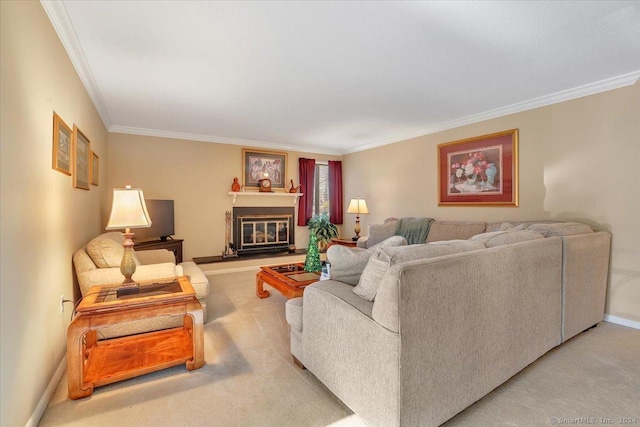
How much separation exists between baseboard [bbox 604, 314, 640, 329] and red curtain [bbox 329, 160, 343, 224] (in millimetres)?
4579

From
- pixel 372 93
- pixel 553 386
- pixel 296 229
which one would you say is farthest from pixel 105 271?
pixel 296 229

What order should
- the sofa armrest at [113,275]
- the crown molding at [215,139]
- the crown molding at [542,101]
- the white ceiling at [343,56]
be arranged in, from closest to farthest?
the white ceiling at [343,56]
the sofa armrest at [113,275]
the crown molding at [542,101]
the crown molding at [215,139]

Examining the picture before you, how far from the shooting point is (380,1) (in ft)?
6.19

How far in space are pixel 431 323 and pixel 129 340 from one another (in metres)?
2.32

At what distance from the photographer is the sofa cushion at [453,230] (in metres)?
4.00

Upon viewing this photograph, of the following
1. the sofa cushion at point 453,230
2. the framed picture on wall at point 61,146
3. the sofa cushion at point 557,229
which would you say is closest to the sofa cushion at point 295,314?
the framed picture on wall at point 61,146

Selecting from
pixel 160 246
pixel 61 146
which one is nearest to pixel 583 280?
pixel 61 146

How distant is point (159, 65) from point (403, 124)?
3.36 metres

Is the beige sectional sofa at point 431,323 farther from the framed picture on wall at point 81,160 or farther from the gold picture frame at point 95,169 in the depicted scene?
the gold picture frame at point 95,169

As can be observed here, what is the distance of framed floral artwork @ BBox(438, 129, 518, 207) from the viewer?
3942 millimetres

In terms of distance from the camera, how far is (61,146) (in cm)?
219

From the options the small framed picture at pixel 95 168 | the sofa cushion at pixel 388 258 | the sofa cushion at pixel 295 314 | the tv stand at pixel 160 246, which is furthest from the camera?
the tv stand at pixel 160 246

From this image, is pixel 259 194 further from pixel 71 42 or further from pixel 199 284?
pixel 71 42

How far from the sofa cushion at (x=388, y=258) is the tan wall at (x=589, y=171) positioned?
97.6 inches
